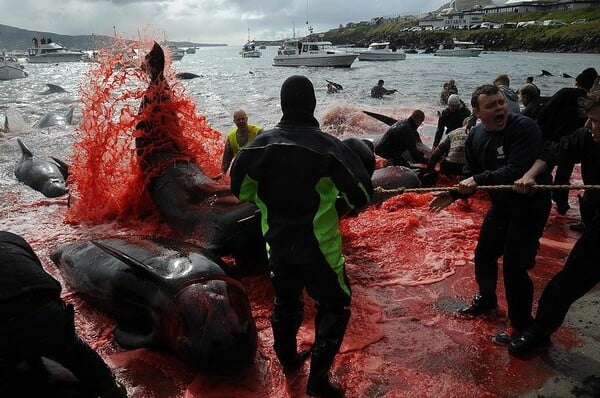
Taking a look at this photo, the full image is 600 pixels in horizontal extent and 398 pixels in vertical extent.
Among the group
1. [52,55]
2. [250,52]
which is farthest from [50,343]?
[250,52]

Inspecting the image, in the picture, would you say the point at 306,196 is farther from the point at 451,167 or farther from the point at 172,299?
the point at 451,167

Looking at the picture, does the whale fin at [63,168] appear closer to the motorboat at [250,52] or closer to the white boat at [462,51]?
the white boat at [462,51]

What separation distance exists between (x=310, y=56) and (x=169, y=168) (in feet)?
171

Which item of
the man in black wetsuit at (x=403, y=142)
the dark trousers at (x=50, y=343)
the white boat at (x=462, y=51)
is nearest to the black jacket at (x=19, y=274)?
the dark trousers at (x=50, y=343)

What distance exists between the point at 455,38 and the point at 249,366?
102087 mm

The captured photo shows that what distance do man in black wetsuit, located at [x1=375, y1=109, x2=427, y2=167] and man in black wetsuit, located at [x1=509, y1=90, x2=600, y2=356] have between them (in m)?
6.41

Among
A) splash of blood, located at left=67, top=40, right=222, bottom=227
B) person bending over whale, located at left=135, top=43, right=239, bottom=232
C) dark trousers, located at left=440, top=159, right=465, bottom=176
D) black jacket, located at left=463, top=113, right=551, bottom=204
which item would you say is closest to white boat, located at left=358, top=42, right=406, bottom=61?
dark trousers, located at left=440, top=159, right=465, bottom=176

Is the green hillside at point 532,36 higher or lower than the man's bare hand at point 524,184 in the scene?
higher

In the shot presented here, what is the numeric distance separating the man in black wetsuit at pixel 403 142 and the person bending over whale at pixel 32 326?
8.40 meters

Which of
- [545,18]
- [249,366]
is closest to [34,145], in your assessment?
[249,366]

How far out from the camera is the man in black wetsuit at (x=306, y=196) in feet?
11.6

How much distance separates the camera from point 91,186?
31.2ft

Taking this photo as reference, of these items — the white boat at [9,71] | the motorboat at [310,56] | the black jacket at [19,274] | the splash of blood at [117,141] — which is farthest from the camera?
the motorboat at [310,56]

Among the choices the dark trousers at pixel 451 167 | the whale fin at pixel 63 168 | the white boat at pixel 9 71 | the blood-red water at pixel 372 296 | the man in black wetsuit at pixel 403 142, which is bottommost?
the blood-red water at pixel 372 296
